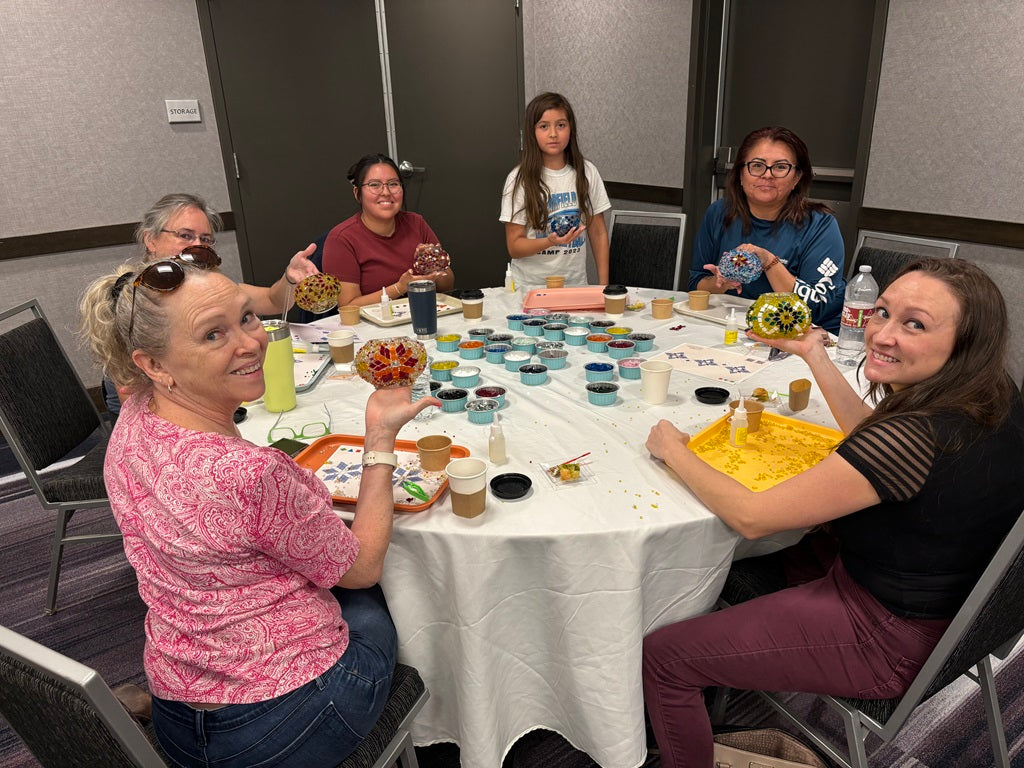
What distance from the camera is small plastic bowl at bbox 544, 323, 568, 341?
236 cm

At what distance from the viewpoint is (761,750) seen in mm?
1528

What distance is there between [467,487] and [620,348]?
1009 mm

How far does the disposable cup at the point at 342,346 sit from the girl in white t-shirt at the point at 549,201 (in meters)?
1.25

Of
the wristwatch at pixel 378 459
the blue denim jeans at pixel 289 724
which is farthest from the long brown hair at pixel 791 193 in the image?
the blue denim jeans at pixel 289 724

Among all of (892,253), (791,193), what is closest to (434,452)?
(791,193)

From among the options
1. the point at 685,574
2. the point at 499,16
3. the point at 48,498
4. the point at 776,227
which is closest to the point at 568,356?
the point at 685,574

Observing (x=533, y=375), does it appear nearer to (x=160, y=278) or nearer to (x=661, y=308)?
(x=661, y=308)

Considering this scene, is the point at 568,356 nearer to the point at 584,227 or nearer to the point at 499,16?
the point at 584,227

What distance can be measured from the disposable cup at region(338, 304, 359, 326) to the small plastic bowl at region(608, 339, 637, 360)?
1009mm

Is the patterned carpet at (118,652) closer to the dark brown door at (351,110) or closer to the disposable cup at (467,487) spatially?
the disposable cup at (467,487)

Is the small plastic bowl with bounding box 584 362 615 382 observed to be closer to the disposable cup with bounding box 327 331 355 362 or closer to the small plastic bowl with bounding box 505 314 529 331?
the small plastic bowl with bounding box 505 314 529 331

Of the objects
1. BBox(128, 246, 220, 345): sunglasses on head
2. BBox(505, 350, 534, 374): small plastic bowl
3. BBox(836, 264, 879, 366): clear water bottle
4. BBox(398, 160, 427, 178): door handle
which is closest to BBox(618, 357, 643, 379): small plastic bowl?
BBox(505, 350, 534, 374): small plastic bowl

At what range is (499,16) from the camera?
16.1 feet

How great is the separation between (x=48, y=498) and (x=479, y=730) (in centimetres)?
168
